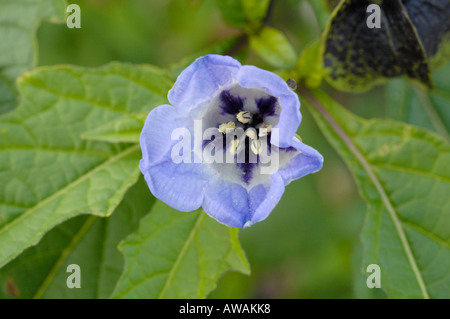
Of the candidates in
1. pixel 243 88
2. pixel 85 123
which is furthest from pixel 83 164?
pixel 243 88

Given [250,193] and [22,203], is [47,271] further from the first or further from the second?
[250,193]

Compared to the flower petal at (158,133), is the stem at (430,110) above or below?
above

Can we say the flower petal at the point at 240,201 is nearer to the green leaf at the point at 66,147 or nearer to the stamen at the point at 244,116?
the stamen at the point at 244,116

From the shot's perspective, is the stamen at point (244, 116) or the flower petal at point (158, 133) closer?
the flower petal at point (158, 133)

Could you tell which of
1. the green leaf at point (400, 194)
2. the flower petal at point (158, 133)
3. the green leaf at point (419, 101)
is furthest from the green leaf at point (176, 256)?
the green leaf at point (419, 101)

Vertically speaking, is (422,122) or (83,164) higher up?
(422,122)

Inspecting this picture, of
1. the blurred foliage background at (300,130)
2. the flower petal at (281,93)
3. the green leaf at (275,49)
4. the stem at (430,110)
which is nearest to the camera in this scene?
the flower petal at (281,93)
